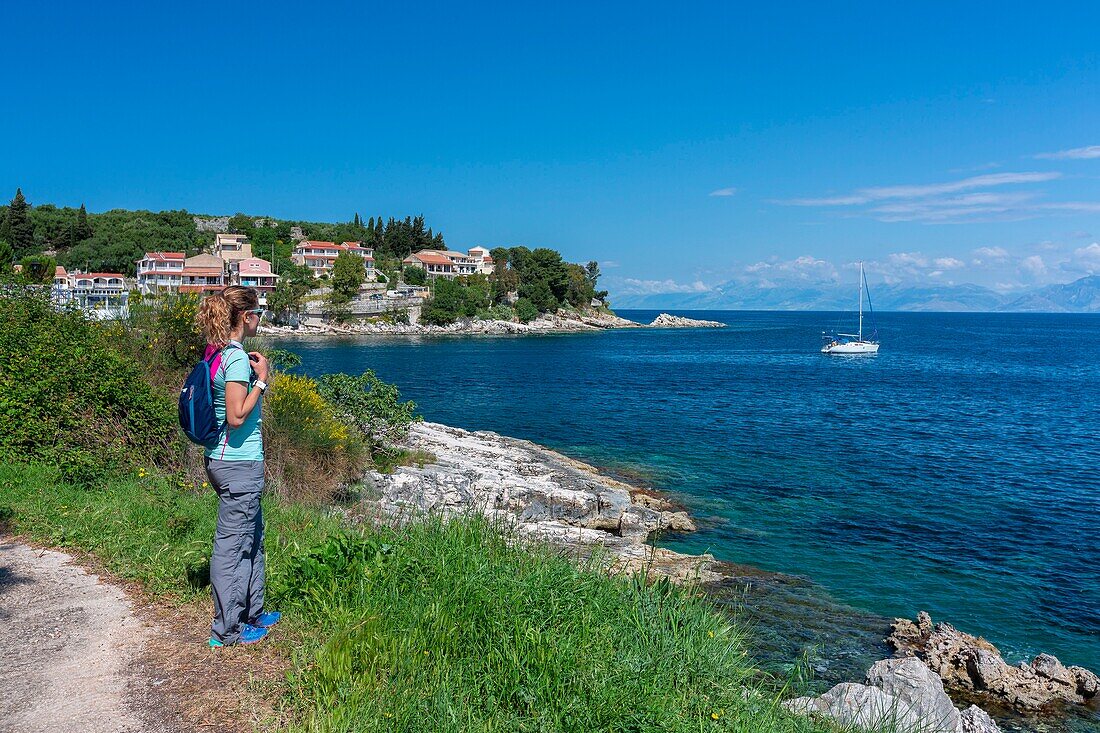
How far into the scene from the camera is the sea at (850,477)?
13.1m

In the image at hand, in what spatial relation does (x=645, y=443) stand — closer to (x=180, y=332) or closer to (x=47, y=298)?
(x=180, y=332)

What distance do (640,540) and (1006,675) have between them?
752 centimetres

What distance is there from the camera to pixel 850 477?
23.3 meters

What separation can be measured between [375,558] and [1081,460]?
1171 inches

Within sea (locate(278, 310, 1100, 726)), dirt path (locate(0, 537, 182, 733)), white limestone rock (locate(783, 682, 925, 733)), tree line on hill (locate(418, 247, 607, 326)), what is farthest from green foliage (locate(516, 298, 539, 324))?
dirt path (locate(0, 537, 182, 733))

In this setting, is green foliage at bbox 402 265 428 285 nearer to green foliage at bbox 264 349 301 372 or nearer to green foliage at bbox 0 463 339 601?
green foliage at bbox 264 349 301 372

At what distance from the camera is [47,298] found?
11.8 metres

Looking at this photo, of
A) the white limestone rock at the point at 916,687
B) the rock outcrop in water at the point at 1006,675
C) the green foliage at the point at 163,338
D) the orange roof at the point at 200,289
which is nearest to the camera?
the orange roof at the point at 200,289

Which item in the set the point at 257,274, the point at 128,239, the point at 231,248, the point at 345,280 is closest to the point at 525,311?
the point at 345,280

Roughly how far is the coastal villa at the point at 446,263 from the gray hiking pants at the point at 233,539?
12345 centimetres

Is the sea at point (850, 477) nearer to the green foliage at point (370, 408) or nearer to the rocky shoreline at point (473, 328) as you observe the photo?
the green foliage at point (370, 408)

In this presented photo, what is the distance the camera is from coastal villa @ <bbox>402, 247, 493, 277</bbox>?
12875 centimetres

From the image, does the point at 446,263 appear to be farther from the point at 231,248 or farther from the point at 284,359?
the point at 284,359

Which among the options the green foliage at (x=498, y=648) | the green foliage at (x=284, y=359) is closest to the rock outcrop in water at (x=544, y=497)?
the green foliage at (x=284, y=359)
